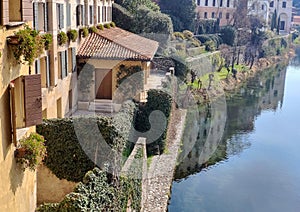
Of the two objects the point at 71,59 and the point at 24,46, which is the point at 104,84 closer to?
the point at 71,59

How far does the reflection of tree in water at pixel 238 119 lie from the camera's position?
19.8 m

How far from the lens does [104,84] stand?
18.8 metres

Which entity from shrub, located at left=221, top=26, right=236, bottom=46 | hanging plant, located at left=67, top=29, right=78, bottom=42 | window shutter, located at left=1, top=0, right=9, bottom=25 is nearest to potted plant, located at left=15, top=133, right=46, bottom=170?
window shutter, located at left=1, top=0, right=9, bottom=25

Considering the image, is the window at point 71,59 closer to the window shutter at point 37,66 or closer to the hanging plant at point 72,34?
the hanging plant at point 72,34

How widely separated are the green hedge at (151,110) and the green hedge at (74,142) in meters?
5.59

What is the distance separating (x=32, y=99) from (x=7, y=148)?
966 mm

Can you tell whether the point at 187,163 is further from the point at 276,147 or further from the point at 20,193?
the point at 20,193

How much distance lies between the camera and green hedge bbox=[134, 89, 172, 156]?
1770cm

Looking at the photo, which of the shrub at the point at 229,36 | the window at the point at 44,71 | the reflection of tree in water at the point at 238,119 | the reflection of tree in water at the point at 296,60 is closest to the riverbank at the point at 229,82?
the reflection of tree in water at the point at 238,119

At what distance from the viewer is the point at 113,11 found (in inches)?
1168

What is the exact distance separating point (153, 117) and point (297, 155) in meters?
9.37

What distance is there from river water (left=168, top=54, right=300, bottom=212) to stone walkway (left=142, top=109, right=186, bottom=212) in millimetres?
745

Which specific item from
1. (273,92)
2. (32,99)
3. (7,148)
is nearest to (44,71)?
(32,99)

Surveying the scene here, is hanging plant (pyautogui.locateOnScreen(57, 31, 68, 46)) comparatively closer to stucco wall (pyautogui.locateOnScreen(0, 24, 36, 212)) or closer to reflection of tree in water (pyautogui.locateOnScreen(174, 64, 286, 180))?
reflection of tree in water (pyautogui.locateOnScreen(174, 64, 286, 180))
